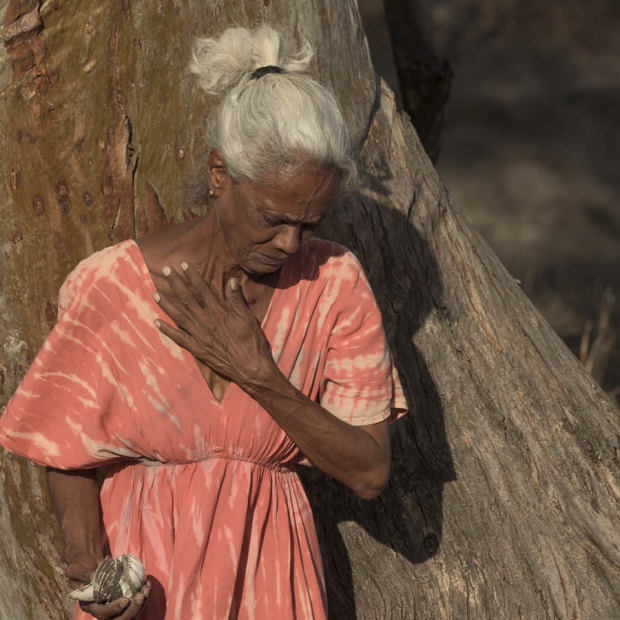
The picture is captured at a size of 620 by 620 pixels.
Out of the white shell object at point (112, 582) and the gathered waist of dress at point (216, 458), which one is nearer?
the white shell object at point (112, 582)

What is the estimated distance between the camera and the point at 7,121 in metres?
2.89

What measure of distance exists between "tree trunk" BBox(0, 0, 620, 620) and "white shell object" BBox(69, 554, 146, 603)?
34.5 inches

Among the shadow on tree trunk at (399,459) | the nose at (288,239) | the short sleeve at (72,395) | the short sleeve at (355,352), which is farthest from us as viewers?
the shadow on tree trunk at (399,459)

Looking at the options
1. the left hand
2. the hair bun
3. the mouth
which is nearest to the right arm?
the left hand

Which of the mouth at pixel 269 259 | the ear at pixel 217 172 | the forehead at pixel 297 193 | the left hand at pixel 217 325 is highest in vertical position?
the ear at pixel 217 172

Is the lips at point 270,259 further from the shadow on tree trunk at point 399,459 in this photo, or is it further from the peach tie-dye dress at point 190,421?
the shadow on tree trunk at point 399,459

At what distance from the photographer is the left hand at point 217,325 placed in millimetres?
2334

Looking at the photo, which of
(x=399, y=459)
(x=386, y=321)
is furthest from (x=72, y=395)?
(x=399, y=459)

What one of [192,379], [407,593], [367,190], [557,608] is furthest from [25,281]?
[557,608]

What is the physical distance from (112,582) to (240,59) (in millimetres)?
1152

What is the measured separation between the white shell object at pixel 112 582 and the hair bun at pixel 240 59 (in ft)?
3.43

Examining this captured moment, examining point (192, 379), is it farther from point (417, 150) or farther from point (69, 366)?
point (417, 150)

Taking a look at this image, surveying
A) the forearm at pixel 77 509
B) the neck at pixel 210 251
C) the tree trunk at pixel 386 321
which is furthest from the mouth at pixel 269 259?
the forearm at pixel 77 509

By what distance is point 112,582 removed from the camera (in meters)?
2.25
